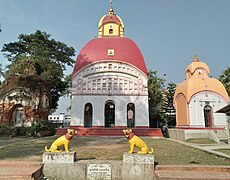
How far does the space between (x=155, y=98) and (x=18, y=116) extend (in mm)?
14855

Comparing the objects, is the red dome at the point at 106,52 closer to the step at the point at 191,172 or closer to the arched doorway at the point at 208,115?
the arched doorway at the point at 208,115

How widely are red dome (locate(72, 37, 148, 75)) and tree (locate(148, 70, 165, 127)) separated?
4950 millimetres

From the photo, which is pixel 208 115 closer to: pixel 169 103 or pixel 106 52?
pixel 169 103

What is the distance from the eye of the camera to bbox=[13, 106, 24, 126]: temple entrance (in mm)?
17719

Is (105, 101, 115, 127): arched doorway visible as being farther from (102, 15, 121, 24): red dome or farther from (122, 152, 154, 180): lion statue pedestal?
(122, 152, 154, 180): lion statue pedestal

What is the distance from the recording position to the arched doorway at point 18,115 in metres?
17.7

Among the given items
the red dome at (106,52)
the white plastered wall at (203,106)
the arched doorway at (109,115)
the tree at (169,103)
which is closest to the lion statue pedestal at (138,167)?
the arched doorway at (109,115)

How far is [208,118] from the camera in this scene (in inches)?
766

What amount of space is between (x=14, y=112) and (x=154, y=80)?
16.0 m

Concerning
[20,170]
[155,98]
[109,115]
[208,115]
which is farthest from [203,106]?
[20,170]

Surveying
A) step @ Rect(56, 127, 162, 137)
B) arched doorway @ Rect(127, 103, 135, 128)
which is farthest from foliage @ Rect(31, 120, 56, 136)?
arched doorway @ Rect(127, 103, 135, 128)

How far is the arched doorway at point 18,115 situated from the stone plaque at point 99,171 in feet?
47.6

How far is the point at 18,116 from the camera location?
58.6ft

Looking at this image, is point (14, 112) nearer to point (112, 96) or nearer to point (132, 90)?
point (112, 96)
